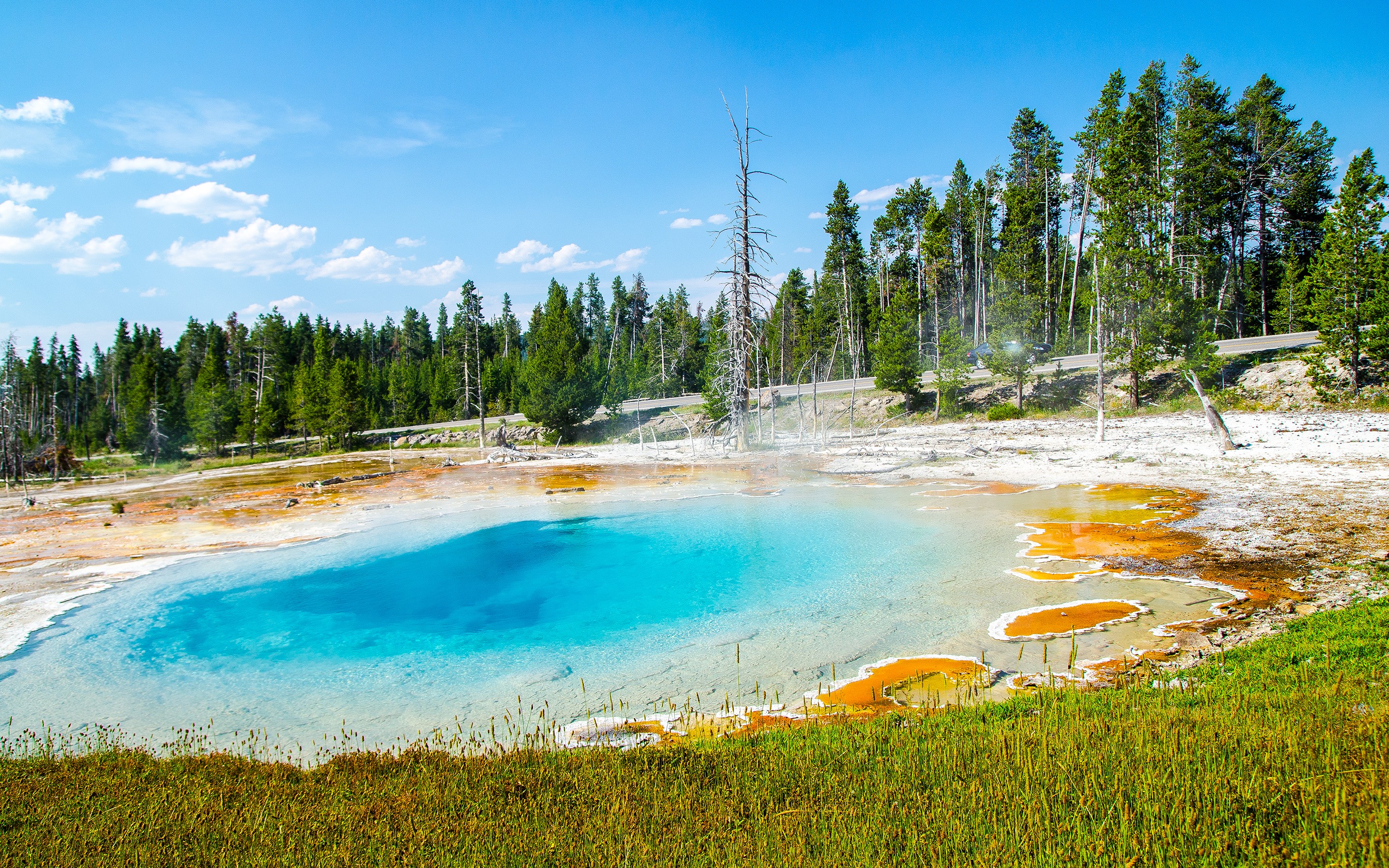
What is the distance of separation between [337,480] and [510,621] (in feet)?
84.0

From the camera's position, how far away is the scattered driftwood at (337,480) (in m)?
31.5

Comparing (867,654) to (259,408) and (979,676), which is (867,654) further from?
(259,408)

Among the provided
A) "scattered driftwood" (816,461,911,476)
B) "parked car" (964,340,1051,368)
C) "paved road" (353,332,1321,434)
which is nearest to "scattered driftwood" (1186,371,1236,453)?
"paved road" (353,332,1321,434)

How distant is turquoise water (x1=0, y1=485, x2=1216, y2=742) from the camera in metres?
8.96

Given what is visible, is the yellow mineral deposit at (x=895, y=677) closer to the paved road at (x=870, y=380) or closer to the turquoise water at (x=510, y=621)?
the turquoise water at (x=510, y=621)

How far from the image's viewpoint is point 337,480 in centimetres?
3375

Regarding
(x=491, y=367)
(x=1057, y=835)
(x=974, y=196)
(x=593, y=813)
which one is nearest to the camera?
(x=1057, y=835)

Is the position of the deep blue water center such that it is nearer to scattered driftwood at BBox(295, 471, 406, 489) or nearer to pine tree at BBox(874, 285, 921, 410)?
scattered driftwood at BBox(295, 471, 406, 489)

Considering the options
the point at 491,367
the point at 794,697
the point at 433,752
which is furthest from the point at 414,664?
the point at 491,367

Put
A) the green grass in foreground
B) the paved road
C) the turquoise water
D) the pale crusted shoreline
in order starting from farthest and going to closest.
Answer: the paved road → the pale crusted shoreline → the turquoise water → the green grass in foreground

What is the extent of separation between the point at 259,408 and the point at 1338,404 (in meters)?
76.1

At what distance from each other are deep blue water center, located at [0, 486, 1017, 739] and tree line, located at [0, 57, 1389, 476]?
15462mm

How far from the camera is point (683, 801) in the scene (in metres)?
4.53

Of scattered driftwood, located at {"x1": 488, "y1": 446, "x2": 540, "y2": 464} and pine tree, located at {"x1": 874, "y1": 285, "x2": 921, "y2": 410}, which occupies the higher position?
pine tree, located at {"x1": 874, "y1": 285, "x2": 921, "y2": 410}
